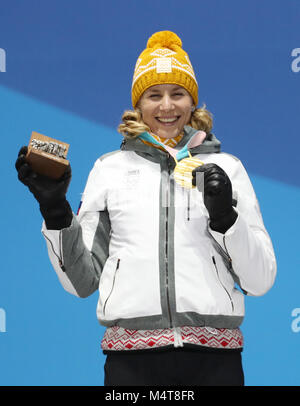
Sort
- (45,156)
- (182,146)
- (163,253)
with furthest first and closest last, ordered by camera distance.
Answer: (182,146) → (163,253) → (45,156)

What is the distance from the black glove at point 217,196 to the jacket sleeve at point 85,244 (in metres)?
0.28

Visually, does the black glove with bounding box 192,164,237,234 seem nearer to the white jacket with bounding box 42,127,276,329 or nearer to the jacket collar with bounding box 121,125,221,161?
the white jacket with bounding box 42,127,276,329

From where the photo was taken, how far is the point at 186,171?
1.43m

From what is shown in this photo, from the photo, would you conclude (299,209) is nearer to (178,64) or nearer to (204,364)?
(178,64)

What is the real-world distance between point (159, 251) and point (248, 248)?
0.65ft

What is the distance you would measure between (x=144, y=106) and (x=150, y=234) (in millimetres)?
378

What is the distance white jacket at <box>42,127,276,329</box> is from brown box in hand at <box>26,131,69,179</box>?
0.15 m

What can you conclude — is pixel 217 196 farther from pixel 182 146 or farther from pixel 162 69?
pixel 162 69

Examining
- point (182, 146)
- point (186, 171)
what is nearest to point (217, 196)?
point (186, 171)

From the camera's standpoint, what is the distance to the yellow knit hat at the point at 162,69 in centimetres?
165

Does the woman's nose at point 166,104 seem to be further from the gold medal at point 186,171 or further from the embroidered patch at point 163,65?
the gold medal at point 186,171

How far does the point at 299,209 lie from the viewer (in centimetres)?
254

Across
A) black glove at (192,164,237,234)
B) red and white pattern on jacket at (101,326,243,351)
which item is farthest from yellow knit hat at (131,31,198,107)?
red and white pattern on jacket at (101,326,243,351)

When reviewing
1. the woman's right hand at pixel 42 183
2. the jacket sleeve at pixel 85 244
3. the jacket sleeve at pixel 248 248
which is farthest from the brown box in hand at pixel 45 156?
the jacket sleeve at pixel 248 248
